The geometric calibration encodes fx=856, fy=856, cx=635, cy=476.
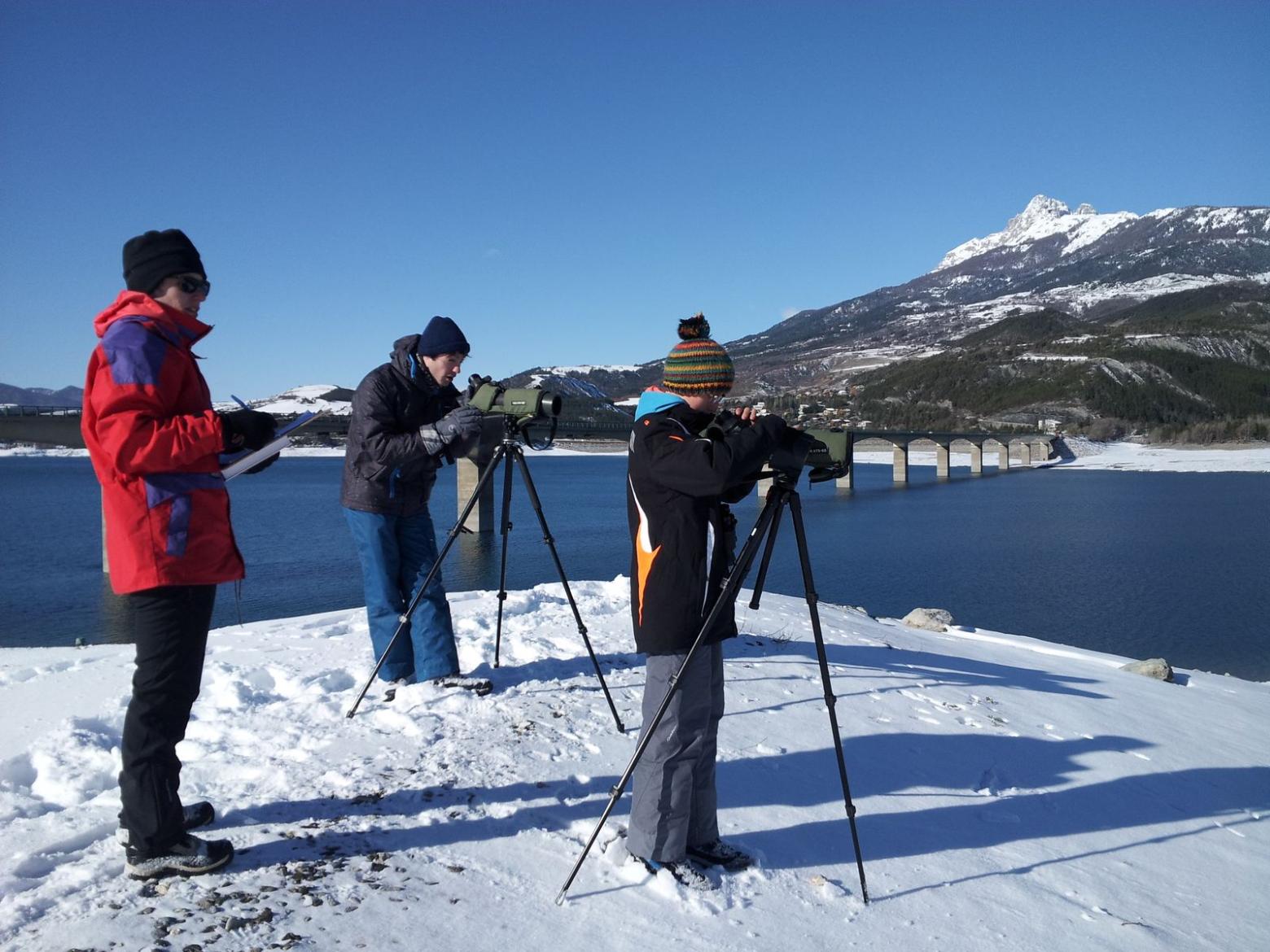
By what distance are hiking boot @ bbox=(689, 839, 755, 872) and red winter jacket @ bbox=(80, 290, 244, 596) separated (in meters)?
1.88

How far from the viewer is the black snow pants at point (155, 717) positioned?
2.66m

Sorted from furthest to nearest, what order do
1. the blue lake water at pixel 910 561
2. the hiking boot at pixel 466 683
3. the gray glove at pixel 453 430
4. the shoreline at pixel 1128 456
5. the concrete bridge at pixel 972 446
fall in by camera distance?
1. the shoreline at pixel 1128 456
2. the concrete bridge at pixel 972 446
3. the blue lake water at pixel 910 561
4. the hiking boot at pixel 466 683
5. the gray glove at pixel 453 430

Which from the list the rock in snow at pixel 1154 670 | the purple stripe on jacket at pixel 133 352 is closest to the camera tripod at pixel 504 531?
the purple stripe on jacket at pixel 133 352

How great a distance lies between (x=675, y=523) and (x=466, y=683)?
2095 mm

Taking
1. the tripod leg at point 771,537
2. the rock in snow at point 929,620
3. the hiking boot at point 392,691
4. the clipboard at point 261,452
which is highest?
the clipboard at point 261,452

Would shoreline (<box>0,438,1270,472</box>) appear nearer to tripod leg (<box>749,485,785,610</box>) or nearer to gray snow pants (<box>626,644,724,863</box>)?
tripod leg (<box>749,485,785,610</box>)

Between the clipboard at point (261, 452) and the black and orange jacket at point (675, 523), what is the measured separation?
3.87 ft

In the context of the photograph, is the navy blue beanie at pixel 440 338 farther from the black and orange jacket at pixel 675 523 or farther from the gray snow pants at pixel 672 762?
the gray snow pants at pixel 672 762

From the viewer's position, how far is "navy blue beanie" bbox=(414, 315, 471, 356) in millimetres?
4387

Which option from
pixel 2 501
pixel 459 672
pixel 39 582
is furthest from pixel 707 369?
pixel 2 501

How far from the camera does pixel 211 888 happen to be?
8.54ft

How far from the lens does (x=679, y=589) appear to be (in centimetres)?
288

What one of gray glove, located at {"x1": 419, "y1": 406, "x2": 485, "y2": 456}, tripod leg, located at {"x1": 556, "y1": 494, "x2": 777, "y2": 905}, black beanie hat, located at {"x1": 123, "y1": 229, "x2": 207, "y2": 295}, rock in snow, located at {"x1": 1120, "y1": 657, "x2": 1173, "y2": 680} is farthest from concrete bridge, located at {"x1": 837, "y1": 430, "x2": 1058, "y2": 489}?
black beanie hat, located at {"x1": 123, "y1": 229, "x2": 207, "y2": 295}

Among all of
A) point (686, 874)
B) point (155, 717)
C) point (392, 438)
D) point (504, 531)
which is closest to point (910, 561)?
point (504, 531)
